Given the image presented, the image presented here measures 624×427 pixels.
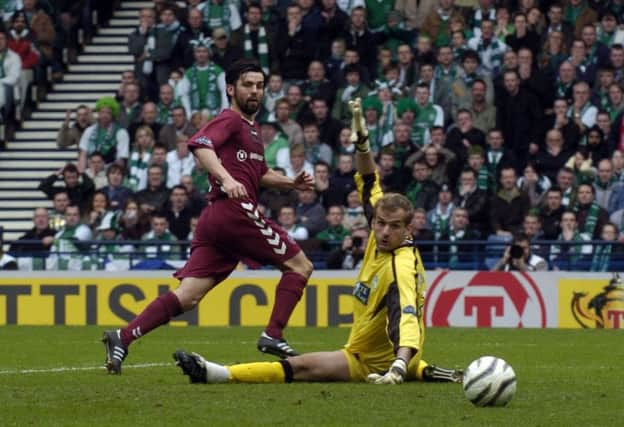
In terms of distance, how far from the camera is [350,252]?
69.2 feet

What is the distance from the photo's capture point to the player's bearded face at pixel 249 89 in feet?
38.0

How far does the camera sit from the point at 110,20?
1164 inches

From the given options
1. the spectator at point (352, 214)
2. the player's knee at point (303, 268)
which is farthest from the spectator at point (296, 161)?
the player's knee at point (303, 268)

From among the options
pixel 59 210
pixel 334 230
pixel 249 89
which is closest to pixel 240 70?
pixel 249 89

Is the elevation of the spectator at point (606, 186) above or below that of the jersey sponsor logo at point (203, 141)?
below

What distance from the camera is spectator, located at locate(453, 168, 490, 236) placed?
21594 mm

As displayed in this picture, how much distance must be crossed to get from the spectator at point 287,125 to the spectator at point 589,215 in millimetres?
3942

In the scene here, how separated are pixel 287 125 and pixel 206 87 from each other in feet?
5.51

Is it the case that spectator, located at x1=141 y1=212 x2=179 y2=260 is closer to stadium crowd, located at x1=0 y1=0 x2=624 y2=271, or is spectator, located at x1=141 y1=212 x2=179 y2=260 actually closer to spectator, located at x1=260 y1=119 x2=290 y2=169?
stadium crowd, located at x1=0 y1=0 x2=624 y2=271

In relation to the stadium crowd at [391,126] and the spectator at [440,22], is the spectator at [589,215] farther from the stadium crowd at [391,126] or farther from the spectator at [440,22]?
the spectator at [440,22]

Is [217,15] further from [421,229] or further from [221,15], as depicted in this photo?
[421,229]

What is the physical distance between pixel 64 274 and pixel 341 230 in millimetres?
3552

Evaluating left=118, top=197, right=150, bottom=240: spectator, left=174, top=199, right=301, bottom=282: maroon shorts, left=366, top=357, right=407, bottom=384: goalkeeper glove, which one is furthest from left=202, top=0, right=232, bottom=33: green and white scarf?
left=366, top=357, right=407, bottom=384: goalkeeper glove

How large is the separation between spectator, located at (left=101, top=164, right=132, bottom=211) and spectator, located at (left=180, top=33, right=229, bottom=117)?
1603 millimetres
